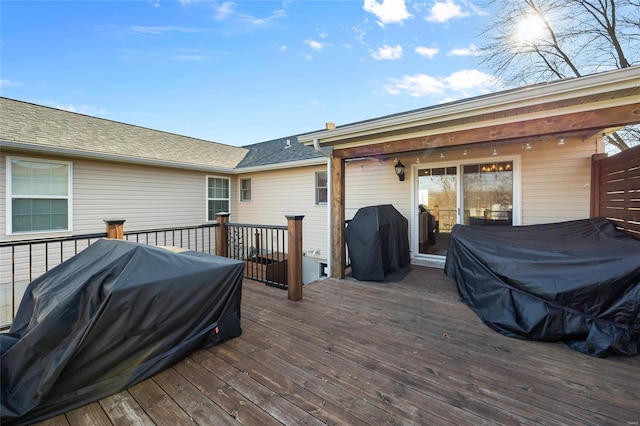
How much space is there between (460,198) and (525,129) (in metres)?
2.38

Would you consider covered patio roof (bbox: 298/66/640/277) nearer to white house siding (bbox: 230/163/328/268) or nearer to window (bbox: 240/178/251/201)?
white house siding (bbox: 230/163/328/268)

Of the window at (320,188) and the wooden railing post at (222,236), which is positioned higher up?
the window at (320,188)

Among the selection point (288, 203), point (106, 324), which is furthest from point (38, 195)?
point (106, 324)

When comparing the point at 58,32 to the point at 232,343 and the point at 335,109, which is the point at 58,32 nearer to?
the point at 232,343

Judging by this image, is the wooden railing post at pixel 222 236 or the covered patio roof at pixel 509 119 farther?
the wooden railing post at pixel 222 236

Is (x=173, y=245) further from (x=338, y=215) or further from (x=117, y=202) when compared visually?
(x=338, y=215)

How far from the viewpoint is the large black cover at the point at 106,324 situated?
5.16ft

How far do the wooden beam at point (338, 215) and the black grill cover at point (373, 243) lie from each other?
6.4 inches

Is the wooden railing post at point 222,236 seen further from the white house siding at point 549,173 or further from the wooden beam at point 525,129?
the white house siding at point 549,173

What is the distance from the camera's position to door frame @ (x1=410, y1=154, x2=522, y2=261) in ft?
15.3

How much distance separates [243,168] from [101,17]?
176 inches

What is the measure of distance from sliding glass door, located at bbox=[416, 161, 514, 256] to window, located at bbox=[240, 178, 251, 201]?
5.65 metres

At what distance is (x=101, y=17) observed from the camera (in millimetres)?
5086

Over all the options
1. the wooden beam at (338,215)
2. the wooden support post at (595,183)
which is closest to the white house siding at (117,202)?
the wooden beam at (338,215)
